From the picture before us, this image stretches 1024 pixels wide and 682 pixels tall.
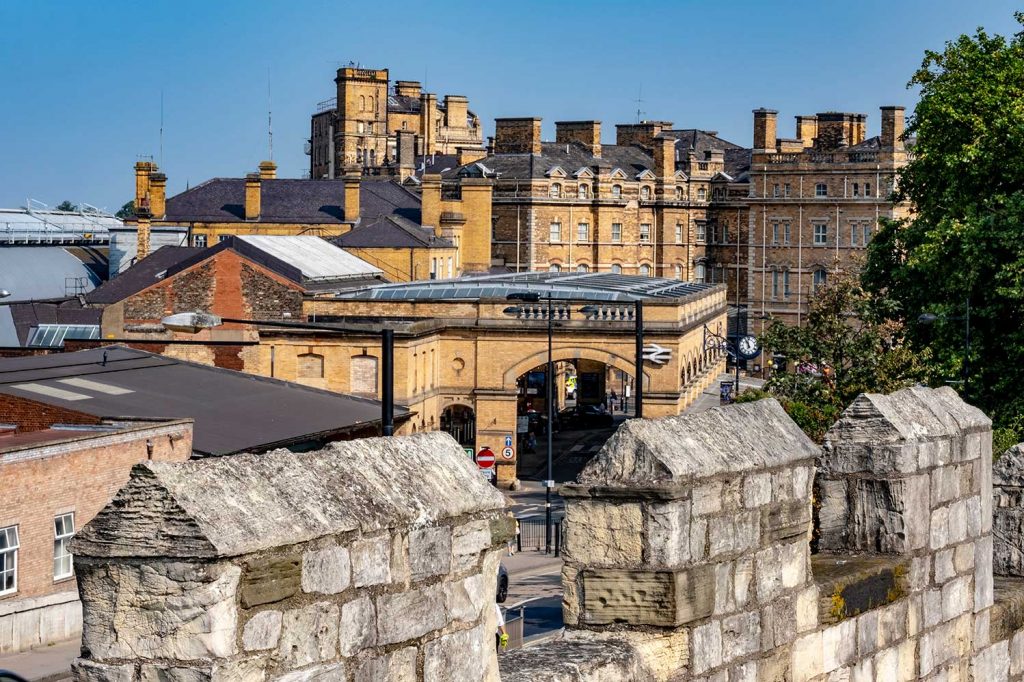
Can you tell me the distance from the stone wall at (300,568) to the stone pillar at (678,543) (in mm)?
1158

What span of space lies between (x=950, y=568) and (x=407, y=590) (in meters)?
5.40

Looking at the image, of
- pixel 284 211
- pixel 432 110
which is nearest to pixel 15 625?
pixel 284 211

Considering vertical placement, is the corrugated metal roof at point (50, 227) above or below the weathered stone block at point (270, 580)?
above

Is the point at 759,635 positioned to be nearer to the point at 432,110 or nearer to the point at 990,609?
the point at 990,609

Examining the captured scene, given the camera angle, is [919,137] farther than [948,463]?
Yes

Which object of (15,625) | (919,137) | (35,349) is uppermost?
(919,137)

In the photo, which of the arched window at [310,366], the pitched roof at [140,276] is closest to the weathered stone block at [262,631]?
the arched window at [310,366]

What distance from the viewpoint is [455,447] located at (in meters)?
6.96

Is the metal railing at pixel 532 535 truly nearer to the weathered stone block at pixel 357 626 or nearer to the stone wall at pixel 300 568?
the stone wall at pixel 300 568

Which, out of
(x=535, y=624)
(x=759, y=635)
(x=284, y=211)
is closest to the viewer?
(x=759, y=635)

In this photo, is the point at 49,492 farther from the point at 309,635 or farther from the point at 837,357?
the point at 309,635

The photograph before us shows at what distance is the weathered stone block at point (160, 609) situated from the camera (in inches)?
217

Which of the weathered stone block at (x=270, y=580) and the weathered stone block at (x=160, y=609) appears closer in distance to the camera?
the weathered stone block at (x=160, y=609)

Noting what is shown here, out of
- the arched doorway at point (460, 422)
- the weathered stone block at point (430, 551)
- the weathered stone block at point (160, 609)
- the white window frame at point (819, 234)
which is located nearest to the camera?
the weathered stone block at point (160, 609)
